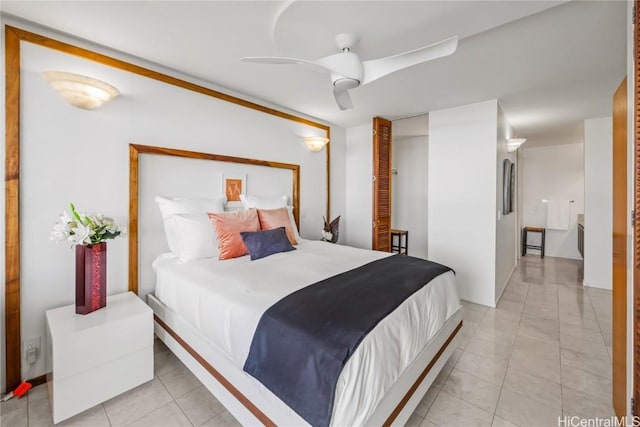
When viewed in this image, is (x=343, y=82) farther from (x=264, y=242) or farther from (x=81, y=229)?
(x=81, y=229)

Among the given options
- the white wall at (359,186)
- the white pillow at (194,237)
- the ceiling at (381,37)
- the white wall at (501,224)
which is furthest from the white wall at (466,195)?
the white pillow at (194,237)

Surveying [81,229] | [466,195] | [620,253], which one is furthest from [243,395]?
[466,195]

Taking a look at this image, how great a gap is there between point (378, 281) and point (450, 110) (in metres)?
2.96

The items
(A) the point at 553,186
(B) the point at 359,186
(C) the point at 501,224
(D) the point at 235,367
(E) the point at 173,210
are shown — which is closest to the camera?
(D) the point at 235,367

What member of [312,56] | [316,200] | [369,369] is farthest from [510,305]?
[312,56]

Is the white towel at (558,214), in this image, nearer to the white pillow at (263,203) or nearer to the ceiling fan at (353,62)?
the white pillow at (263,203)

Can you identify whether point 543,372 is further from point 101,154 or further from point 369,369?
point 101,154

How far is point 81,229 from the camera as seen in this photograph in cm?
189

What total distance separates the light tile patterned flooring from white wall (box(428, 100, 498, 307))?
0.69 m

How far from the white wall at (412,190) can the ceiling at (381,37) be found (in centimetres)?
249

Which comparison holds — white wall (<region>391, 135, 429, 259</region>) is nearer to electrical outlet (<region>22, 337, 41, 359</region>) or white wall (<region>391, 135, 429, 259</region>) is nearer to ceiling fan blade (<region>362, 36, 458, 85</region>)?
ceiling fan blade (<region>362, 36, 458, 85</region>)

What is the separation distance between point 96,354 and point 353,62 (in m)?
2.51

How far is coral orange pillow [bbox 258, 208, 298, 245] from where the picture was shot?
9.75ft

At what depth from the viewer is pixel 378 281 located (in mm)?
1885
